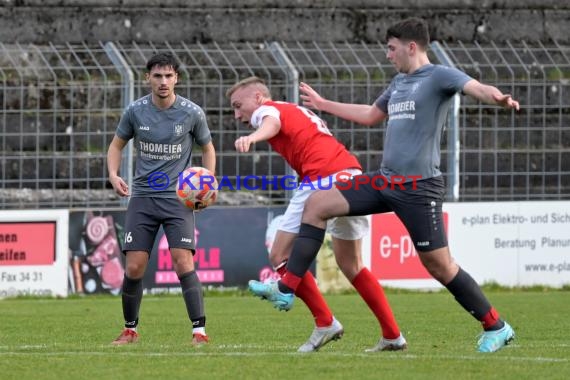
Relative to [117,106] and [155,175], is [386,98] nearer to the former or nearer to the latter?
[155,175]

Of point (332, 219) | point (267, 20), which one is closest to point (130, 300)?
point (332, 219)

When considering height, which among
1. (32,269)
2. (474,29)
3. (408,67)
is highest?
(474,29)

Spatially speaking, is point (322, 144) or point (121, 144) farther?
point (121, 144)

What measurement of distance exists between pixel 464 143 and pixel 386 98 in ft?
29.2

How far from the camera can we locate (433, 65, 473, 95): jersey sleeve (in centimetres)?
827

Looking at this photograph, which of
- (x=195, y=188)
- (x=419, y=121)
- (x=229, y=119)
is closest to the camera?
(x=419, y=121)

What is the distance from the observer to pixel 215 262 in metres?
16.6

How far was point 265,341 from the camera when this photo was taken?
1016 cm

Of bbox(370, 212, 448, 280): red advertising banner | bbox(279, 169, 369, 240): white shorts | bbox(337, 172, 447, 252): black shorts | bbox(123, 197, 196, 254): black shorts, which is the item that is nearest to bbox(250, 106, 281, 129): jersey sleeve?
bbox(279, 169, 369, 240): white shorts

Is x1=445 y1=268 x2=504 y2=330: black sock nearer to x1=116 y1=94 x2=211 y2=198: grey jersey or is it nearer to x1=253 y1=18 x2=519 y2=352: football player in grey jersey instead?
x1=253 y1=18 x2=519 y2=352: football player in grey jersey

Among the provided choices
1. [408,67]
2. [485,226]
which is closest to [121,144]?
[408,67]

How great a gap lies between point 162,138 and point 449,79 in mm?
2429

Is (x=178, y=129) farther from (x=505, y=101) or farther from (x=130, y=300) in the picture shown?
(x=505, y=101)

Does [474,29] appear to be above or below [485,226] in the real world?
above
